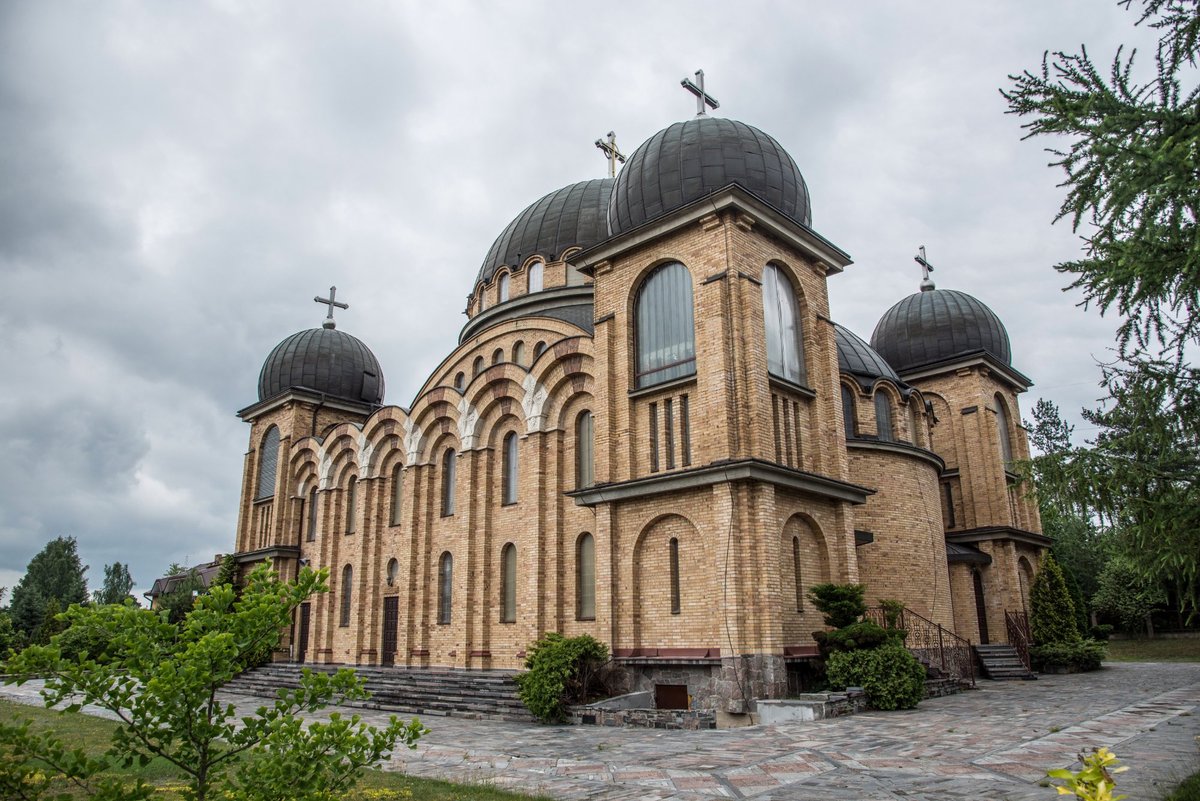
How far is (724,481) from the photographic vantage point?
52.1 feet

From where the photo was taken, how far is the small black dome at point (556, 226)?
1069 inches

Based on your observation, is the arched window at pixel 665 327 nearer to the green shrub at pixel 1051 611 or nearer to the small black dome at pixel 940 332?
the small black dome at pixel 940 332

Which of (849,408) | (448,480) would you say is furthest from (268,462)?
(849,408)

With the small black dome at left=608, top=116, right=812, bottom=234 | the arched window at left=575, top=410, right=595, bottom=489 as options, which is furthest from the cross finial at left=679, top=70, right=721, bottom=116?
the arched window at left=575, top=410, right=595, bottom=489

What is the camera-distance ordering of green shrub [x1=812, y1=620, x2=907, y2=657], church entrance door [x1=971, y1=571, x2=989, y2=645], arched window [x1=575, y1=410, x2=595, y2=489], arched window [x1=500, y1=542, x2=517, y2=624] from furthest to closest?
church entrance door [x1=971, y1=571, x2=989, y2=645] < arched window [x1=500, y1=542, x2=517, y2=624] < arched window [x1=575, y1=410, x2=595, y2=489] < green shrub [x1=812, y1=620, x2=907, y2=657]

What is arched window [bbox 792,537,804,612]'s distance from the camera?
16.7 m

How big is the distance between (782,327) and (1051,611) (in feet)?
46.7

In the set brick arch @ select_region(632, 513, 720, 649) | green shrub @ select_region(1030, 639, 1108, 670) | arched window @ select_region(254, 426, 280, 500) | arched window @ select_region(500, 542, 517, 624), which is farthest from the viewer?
arched window @ select_region(254, 426, 280, 500)

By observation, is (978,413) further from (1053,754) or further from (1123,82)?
(1123,82)

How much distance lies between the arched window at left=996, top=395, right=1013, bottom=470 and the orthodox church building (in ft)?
0.50

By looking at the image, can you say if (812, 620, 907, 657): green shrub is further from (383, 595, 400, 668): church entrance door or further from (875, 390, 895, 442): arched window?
(383, 595, 400, 668): church entrance door

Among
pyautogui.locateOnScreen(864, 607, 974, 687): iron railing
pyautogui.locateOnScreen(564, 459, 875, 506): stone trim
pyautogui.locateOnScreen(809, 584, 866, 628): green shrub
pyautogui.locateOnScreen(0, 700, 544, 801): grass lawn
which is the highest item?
pyautogui.locateOnScreen(564, 459, 875, 506): stone trim

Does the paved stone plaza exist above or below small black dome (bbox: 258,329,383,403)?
below

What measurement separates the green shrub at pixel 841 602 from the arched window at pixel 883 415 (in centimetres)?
835
